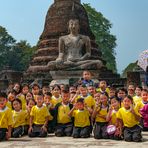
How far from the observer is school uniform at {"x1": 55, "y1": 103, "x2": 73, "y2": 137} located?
7250 millimetres

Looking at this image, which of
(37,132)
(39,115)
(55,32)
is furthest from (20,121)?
(55,32)

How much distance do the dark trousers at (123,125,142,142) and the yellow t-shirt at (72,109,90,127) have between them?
897 millimetres

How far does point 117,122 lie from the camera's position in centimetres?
676

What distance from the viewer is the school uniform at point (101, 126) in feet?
22.0

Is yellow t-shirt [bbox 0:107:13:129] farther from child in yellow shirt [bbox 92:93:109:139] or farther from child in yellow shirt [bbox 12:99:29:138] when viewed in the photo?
child in yellow shirt [bbox 92:93:109:139]

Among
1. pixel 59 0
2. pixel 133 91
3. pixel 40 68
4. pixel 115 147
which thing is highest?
pixel 59 0

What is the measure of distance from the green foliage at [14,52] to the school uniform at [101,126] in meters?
43.3

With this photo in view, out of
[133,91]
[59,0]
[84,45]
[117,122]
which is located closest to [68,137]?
[117,122]

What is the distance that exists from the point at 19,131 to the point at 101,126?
5.35ft

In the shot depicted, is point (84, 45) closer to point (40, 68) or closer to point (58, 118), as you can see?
point (40, 68)

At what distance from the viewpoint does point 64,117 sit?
7.48 metres

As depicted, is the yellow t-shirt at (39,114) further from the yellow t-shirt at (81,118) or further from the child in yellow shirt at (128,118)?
the child in yellow shirt at (128,118)

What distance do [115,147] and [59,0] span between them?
54.3 feet

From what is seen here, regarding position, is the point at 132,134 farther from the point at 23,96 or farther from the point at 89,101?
the point at 23,96
